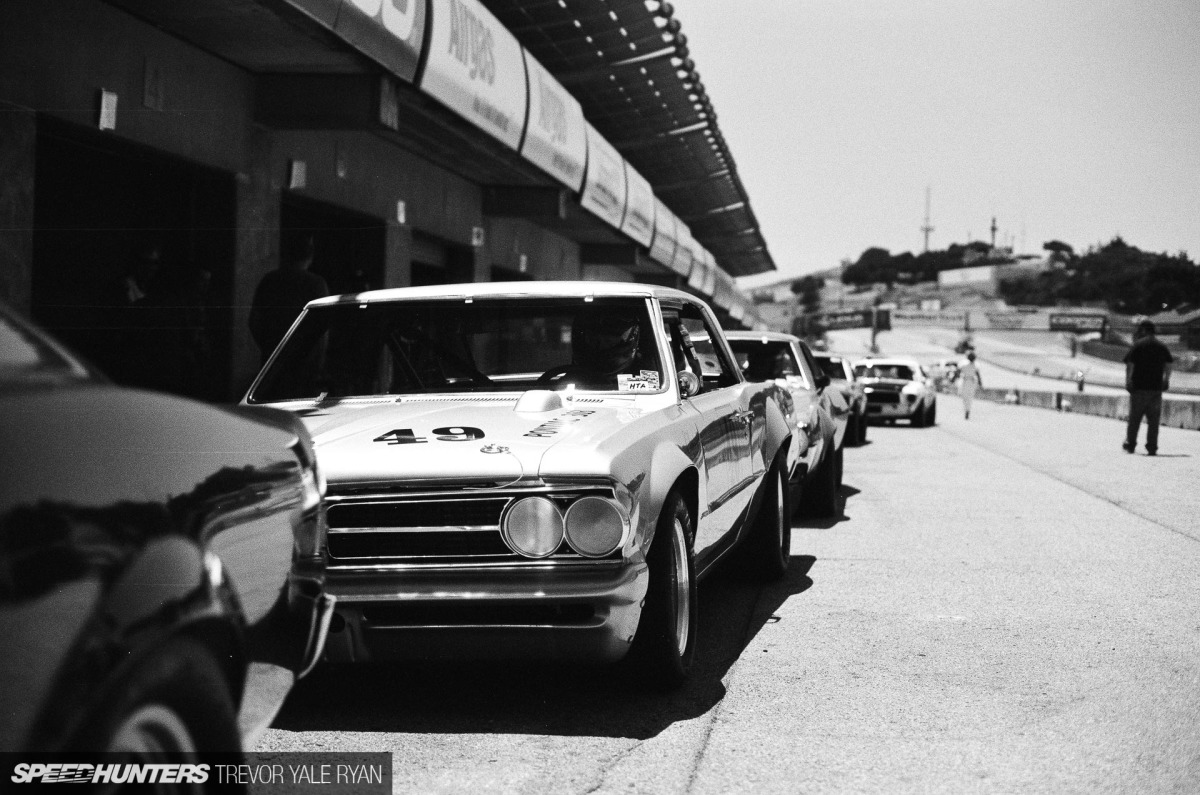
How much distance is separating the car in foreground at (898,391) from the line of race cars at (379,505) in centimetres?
1905

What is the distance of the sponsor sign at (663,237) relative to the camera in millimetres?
27816

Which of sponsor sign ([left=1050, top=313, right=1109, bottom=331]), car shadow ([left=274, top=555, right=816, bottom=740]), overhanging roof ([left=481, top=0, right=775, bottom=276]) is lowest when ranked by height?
car shadow ([left=274, top=555, right=816, bottom=740])

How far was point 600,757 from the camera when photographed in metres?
4.11

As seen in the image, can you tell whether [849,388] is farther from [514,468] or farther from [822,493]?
[514,468]

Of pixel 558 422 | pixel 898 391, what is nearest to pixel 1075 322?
pixel 898 391

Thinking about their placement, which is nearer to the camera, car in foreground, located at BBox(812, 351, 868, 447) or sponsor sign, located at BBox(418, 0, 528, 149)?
sponsor sign, located at BBox(418, 0, 528, 149)

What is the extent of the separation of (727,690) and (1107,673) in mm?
1558

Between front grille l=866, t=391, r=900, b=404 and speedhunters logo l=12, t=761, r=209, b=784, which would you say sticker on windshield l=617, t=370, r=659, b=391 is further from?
front grille l=866, t=391, r=900, b=404

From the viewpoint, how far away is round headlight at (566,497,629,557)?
4336 millimetres

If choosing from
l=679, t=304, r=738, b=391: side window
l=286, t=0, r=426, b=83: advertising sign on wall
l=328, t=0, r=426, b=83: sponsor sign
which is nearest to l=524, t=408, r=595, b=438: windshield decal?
l=679, t=304, r=738, b=391: side window

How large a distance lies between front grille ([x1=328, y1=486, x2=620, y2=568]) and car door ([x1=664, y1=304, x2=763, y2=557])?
1159mm

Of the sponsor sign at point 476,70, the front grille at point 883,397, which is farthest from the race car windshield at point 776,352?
the front grille at point 883,397

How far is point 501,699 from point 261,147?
901 cm

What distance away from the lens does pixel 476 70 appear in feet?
42.8
